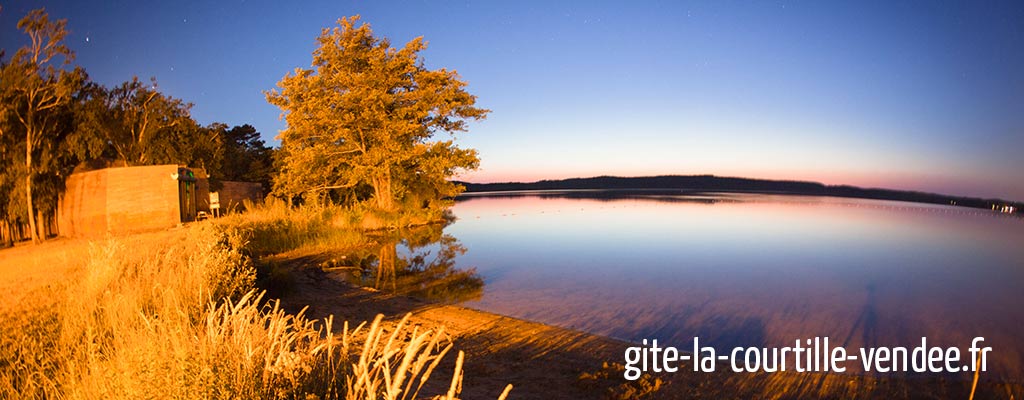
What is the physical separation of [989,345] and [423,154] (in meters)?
19.2

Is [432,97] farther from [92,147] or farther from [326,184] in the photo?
[92,147]

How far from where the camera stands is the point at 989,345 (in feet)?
26.9

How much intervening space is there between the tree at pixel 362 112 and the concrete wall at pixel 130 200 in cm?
478

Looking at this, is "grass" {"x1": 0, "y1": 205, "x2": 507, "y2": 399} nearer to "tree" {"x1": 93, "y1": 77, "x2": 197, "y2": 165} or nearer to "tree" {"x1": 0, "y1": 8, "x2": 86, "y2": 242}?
"tree" {"x1": 0, "y1": 8, "x2": 86, "y2": 242}

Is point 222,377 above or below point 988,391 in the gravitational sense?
above

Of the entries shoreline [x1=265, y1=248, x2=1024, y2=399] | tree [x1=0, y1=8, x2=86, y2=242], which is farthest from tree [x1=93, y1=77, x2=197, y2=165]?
shoreline [x1=265, y1=248, x2=1024, y2=399]

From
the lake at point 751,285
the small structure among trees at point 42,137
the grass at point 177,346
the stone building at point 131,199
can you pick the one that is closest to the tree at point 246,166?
the small structure among trees at point 42,137

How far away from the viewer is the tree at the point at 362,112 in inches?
840

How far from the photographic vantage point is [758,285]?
1294 centimetres

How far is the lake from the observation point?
8.80 meters

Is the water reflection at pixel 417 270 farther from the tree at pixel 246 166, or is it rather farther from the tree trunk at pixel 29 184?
the tree at pixel 246 166

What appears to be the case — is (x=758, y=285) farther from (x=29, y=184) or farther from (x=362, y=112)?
(x=29, y=184)

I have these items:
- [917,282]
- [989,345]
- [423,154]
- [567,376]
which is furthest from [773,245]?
[567,376]

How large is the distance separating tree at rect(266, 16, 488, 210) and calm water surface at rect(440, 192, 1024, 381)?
4.16 metres
